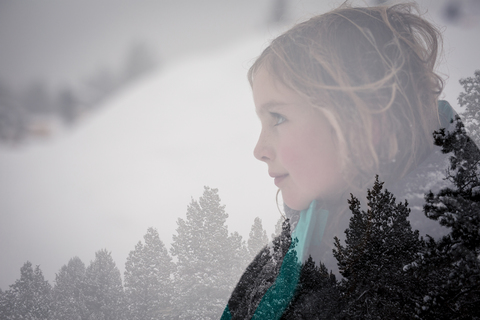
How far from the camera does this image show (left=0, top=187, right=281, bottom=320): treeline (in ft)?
60.0

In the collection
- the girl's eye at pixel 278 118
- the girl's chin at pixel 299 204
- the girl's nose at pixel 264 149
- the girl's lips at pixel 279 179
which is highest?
the girl's eye at pixel 278 118

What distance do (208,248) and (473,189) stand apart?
19080 millimetres

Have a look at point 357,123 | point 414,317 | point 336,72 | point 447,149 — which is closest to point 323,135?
point 357,123

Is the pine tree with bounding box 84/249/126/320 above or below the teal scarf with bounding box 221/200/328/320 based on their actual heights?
above

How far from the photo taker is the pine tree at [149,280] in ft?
68.9

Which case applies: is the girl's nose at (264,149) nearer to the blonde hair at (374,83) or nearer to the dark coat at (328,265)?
the blonde hair at (374,83)

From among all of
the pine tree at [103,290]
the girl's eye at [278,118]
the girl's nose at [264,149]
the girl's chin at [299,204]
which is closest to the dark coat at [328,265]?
the girl's chin at [299,204]

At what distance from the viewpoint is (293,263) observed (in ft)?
7.76

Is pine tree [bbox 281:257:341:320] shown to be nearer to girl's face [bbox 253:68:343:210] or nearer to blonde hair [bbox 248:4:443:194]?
girl's face [bbox 253:68:343:210]

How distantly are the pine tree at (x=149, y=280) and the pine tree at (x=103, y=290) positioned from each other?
14.5 feet

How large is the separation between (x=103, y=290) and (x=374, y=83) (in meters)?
33.6

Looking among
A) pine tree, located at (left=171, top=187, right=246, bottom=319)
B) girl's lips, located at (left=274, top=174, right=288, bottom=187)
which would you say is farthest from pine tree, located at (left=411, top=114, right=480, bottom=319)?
pine tree, located at (left=171, top=187, right=246, bottom=319)

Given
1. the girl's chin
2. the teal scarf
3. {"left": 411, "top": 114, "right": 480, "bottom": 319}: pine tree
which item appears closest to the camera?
{"left": 411, "top": 114, "right": 480, "bottom": 319}: pine tree

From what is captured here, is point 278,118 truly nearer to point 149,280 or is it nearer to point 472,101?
point 472,101
